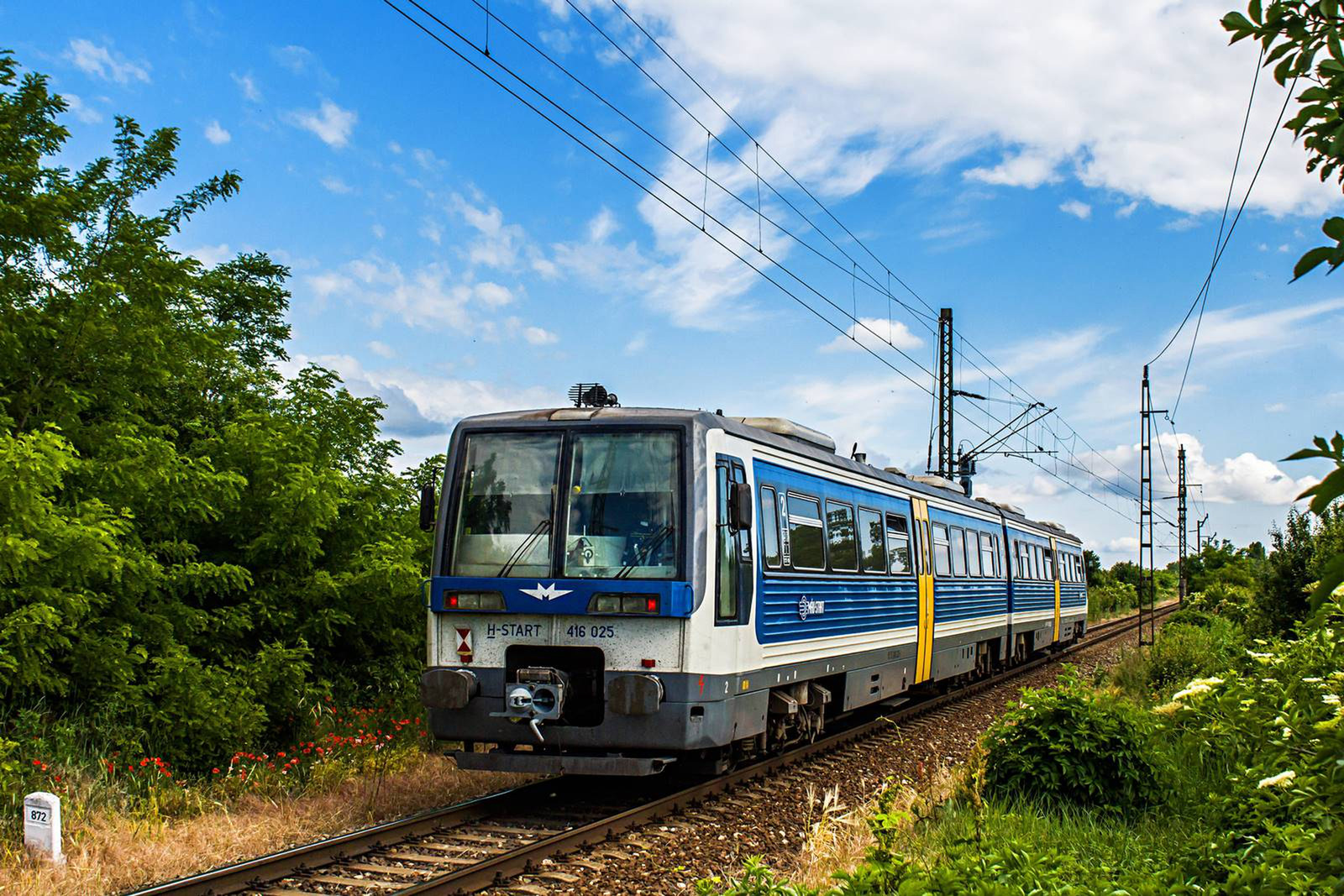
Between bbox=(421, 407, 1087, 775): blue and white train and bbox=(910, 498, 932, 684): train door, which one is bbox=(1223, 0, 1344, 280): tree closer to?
bbox=(421, 407, 1087, 775): blue and white train

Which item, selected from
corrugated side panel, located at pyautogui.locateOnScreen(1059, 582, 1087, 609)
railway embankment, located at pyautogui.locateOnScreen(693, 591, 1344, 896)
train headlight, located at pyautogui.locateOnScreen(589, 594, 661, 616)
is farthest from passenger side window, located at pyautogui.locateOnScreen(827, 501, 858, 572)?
corrugated side panel, located at pyautogui.locateOnScreen(1059, 582, 1087, 609)

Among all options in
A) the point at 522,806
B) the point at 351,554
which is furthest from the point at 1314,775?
the point at 351,554

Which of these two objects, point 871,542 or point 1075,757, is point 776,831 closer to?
point 1075,757

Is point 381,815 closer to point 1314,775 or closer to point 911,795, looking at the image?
point 911,795

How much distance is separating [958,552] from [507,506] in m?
10.1

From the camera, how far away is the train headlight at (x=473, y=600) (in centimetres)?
921

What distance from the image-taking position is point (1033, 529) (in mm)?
24656

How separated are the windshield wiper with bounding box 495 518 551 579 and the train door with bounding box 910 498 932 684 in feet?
23.8

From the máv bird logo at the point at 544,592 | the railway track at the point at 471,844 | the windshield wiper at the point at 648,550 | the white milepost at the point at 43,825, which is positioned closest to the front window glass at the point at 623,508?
the windshield wiper at the point at 648,550

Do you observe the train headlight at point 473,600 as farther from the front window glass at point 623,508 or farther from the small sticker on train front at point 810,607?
the small sticker on train front at point 810,607

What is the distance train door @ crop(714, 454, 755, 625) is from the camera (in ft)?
30.3

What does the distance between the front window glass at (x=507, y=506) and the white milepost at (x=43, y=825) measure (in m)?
3.42

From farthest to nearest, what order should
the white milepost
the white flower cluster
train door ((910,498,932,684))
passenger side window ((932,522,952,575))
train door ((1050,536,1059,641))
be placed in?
train door ((1050,536,1059,641)), passenger side window ((932,522,952,575)), train door ((910,498,932,684)), the white milepost, the white flower cluster

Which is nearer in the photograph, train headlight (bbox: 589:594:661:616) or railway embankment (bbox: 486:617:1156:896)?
railway embankment (bbox: 486:617:1156:896)
